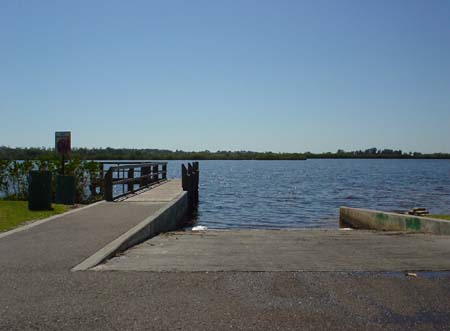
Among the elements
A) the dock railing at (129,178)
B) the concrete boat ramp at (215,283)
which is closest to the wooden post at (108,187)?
the dock railing at (129,178)

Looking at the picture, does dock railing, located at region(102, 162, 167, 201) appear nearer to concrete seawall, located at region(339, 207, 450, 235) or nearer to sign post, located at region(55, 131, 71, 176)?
sign post, located at region(55, 131, 71, 176)

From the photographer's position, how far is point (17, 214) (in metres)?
13.4

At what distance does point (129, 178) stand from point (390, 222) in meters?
10.5

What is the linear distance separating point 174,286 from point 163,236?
16.5ft

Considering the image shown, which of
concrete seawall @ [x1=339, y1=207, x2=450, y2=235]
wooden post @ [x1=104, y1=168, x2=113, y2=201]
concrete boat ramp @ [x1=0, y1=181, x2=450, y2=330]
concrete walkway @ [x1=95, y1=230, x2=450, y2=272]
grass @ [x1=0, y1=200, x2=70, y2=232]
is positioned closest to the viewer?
concrete boat ramp @ [x1=0, y1=181, x2=450, y2=330]

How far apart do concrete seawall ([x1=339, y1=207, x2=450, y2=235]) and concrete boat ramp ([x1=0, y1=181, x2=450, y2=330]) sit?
1.25 meters

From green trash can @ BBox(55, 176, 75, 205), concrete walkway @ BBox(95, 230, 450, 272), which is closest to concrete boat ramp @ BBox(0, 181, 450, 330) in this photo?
concrete walkway @ BBox(95, 230, 450, 272)

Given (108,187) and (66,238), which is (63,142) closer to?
(108,187)

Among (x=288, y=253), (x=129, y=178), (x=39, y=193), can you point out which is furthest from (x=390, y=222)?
(x=129, y=178)

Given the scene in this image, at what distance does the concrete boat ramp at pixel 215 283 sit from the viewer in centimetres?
513

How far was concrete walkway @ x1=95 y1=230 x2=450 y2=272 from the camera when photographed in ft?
24.2

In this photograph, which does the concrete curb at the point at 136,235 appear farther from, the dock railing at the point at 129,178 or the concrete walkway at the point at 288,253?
the dock railing at the point at 129,178

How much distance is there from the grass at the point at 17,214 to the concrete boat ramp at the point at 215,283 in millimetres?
1658

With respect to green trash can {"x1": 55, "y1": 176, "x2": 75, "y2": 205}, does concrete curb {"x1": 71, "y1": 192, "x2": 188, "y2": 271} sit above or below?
below
